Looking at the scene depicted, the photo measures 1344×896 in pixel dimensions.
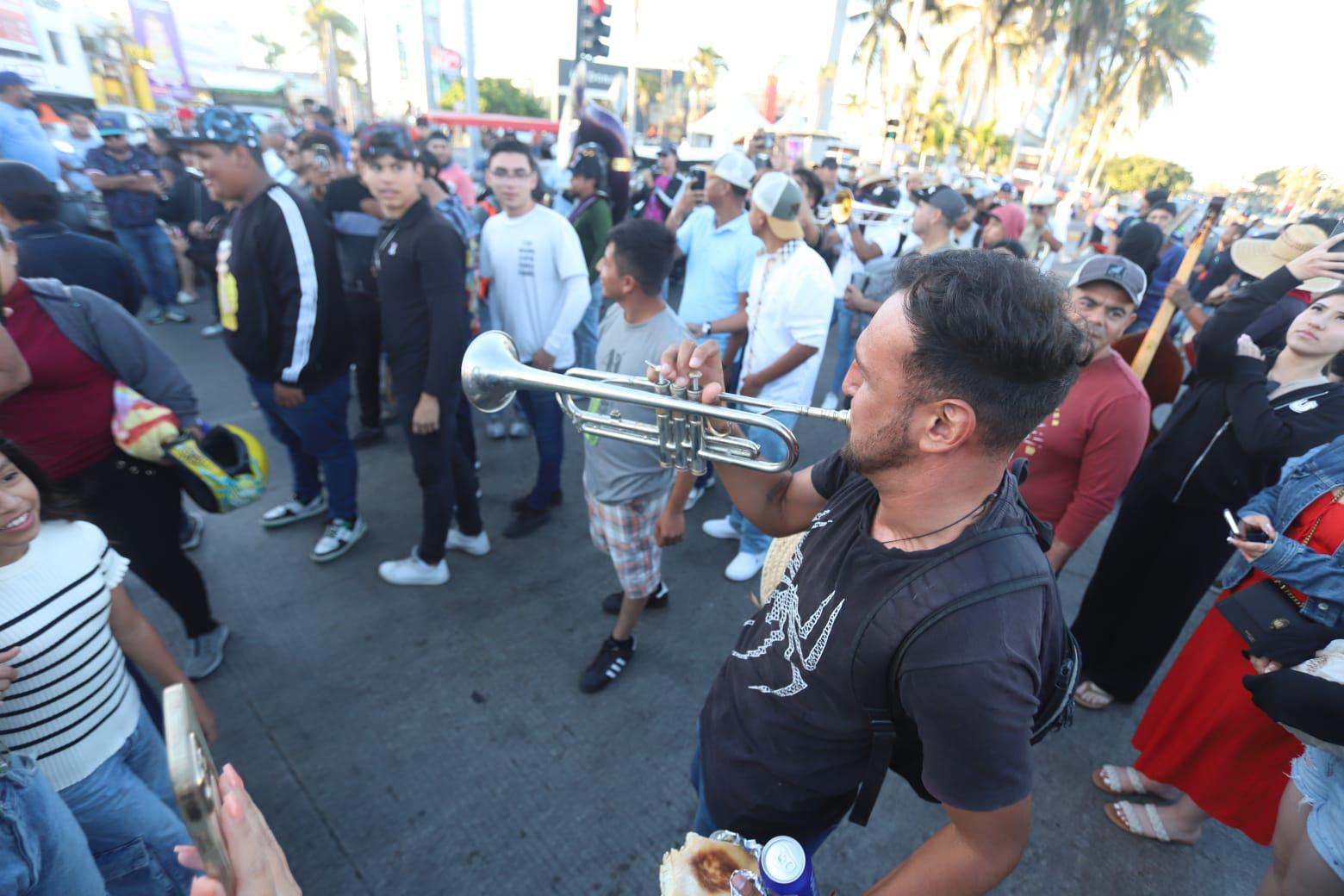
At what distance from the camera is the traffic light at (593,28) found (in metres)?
10.6

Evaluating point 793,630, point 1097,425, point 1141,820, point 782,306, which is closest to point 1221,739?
point 1141,820

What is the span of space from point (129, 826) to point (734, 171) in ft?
14.1

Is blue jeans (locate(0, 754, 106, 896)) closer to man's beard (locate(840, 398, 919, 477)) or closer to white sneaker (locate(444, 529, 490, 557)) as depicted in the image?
man's beard (locate(840, 398, 919, 477))

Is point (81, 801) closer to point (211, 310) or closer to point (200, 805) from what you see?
point (200, 805)

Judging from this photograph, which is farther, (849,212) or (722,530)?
(849,212)

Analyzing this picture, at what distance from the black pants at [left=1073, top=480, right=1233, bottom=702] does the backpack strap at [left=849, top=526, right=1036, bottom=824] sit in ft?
6.95

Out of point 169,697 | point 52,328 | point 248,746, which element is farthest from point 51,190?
point 169,697

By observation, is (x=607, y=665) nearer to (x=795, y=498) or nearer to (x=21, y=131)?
(x=795, y=498)

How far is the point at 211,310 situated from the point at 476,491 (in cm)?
633

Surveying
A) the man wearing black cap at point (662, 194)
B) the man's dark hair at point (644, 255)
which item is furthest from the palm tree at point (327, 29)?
the man's dark hair at point (644, 255)

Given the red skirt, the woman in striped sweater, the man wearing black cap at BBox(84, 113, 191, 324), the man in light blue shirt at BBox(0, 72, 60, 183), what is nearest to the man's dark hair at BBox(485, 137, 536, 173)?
the woman in striped sweater

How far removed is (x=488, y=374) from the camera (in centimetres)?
188

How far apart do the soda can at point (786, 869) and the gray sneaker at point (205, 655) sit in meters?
3.01

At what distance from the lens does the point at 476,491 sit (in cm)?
379
